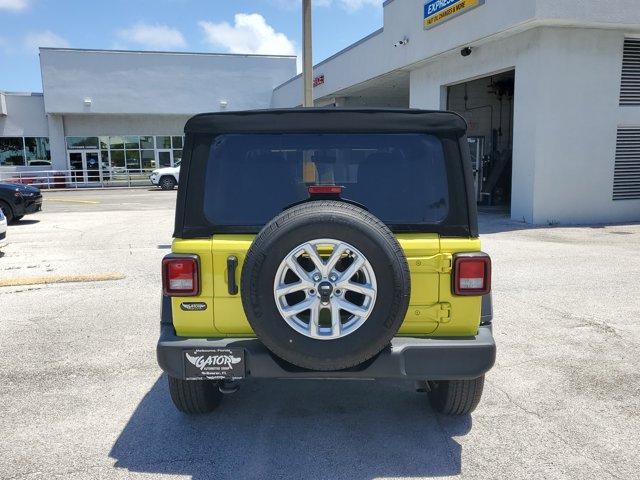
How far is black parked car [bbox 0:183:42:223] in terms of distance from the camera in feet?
45.5

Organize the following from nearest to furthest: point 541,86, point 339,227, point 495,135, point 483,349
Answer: point 339,227 < point 483,349 < point 541,86 < point 495,135

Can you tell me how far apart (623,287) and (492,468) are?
5134 millimetres

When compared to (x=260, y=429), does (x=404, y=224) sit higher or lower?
higher

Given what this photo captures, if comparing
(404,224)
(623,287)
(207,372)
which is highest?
(404,224)

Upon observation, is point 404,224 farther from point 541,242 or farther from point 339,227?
point 541,242

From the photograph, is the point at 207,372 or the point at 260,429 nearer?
the point at 207,372

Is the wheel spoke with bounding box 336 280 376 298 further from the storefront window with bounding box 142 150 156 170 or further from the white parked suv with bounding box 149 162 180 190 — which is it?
the storefront window with bounding box 142 150 156 170

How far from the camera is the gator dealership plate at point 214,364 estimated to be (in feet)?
9.68

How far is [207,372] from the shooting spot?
9.74 feet

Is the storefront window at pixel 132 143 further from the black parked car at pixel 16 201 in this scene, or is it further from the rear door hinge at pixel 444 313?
the rear door hinge at pixel 444 313

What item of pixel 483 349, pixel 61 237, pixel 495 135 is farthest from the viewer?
pixel 495 135

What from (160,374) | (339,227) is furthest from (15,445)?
(339,227)

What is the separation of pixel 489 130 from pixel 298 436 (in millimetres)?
19756

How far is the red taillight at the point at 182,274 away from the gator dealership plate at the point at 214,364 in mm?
336
